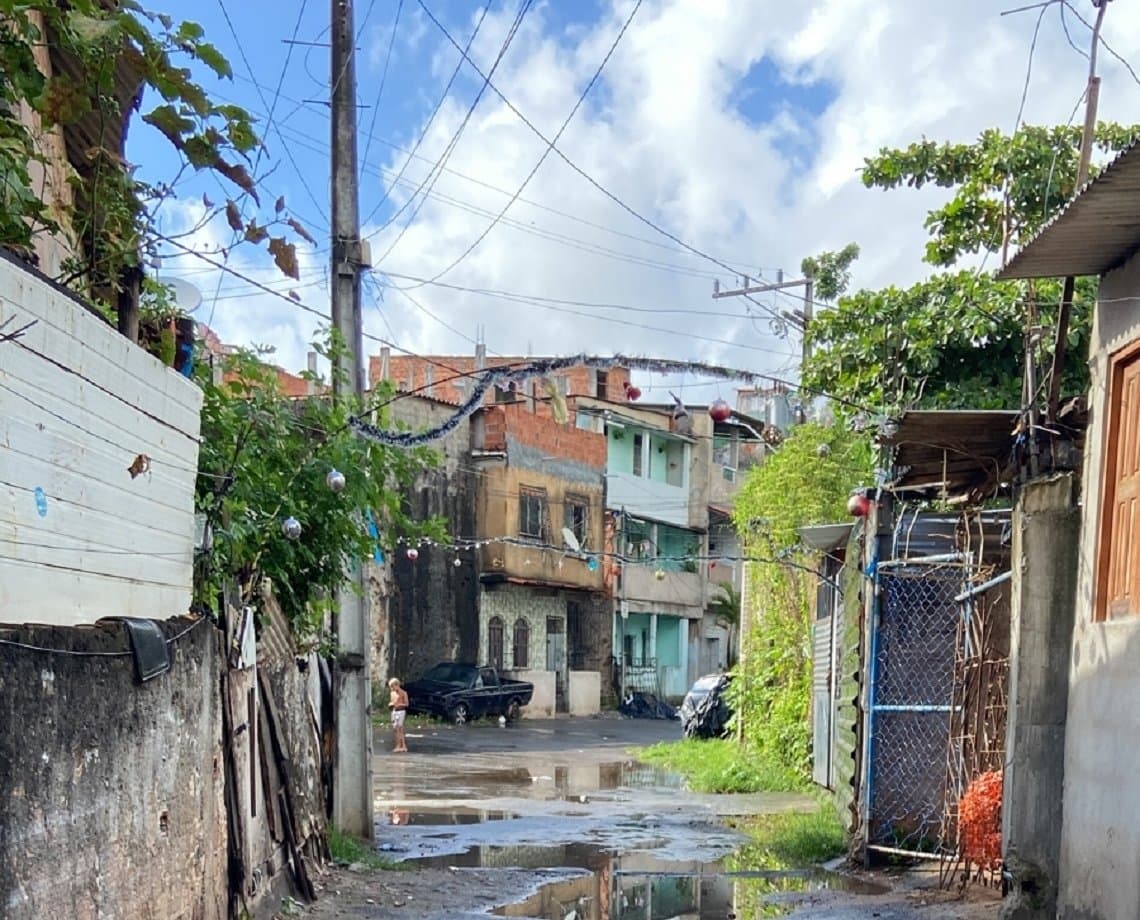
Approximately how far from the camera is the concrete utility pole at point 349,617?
12734 millimetres

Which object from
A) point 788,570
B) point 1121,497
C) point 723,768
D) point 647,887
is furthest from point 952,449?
point 723,768

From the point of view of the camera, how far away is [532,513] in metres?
40.4

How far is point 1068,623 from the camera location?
8156mm

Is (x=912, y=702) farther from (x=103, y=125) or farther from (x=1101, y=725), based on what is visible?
(x=103, y=125)

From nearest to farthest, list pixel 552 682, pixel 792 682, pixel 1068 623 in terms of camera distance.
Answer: pixel 1068 623, pixel 792 682, pixel 552 682

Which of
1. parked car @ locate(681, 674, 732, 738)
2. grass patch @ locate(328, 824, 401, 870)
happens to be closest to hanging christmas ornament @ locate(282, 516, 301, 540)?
grass patch @ locate(328, 824, 401, 870)

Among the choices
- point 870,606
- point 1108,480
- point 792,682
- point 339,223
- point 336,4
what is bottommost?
point 792,682

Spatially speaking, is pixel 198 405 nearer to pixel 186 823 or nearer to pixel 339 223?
pixel 186 823

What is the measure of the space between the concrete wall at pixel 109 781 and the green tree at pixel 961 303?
336 inches

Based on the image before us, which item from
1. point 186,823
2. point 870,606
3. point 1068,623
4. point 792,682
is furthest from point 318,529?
point 792,682

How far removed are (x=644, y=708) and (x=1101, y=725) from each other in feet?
118

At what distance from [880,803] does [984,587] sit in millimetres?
2210

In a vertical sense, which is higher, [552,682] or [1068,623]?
[1068,623]

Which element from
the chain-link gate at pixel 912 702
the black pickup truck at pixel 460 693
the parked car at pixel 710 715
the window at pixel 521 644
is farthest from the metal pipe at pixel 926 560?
the window at pixel 521 644
